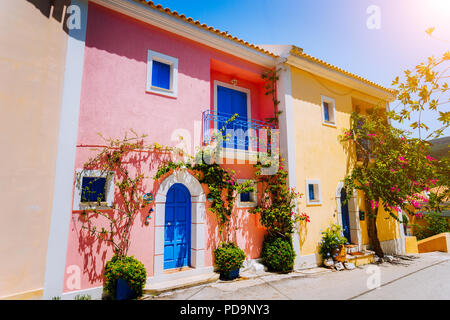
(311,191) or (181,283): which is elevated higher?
(311,191)

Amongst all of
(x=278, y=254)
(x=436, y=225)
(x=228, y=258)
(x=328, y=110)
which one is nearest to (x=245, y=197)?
(x=278, y=254)

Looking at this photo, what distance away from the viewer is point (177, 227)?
6980mm

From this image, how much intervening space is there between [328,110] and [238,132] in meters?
4.83

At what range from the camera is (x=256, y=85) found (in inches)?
390

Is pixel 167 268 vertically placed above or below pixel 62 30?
below

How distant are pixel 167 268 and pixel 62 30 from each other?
668 cm

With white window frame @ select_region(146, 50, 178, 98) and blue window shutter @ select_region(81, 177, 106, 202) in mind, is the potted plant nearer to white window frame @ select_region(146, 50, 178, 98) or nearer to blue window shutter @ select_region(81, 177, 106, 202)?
blue window shutter @ select_region(81, 177, 106, 202)

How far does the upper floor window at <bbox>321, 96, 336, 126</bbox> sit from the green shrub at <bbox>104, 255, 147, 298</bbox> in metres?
8.89

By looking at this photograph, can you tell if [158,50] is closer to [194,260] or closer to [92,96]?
[92,96]

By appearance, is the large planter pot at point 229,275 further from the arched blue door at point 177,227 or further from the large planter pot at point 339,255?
the large planter pot at point 339,255

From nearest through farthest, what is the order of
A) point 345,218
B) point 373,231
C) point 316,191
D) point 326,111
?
point 316,191 < point 373,231 < point 345,218 < point 326,111

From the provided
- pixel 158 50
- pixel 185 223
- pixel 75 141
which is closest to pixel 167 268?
pixel 185 223

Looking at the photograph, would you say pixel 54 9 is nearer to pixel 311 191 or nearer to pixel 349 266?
pixel 311 191

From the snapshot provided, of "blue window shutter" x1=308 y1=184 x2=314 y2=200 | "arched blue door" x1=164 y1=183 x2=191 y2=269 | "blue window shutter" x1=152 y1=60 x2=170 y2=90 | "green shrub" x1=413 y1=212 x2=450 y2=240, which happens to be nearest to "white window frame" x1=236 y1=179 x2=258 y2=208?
"arched blue door" x1=164 y1=183 x2=191 y2=269
